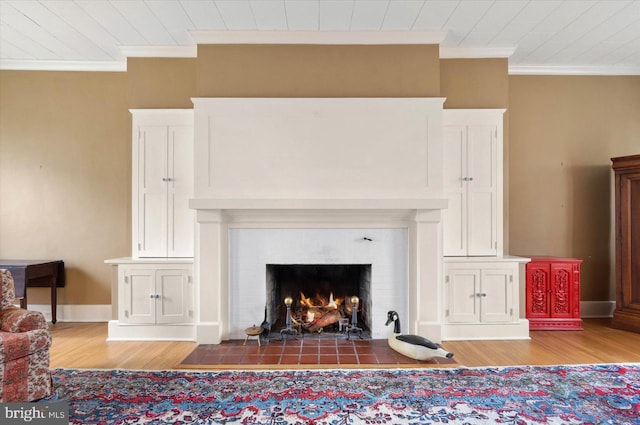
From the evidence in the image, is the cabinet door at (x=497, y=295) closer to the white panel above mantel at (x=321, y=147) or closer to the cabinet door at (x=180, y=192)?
the white panel above mantel at (x=321, y=147)

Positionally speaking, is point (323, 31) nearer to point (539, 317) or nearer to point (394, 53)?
point (394, 53)

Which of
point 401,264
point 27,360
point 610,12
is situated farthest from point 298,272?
point 610,12

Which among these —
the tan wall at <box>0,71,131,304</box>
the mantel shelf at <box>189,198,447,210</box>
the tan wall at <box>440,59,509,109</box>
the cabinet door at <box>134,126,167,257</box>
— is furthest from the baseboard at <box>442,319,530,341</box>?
the tan wall at <box>0,71,131,304</box>

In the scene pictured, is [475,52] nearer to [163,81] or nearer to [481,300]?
[481,300]

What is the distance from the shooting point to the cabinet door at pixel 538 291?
414cm

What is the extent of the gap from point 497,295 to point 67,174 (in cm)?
486

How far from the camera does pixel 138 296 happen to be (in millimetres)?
3893

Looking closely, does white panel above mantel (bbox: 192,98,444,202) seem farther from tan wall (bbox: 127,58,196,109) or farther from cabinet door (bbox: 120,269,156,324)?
cabinet door (bbox: 120,269,156,324)

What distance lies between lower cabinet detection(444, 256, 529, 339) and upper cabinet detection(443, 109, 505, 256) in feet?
0.60

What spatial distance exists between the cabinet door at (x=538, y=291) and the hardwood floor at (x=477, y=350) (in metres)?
0.20

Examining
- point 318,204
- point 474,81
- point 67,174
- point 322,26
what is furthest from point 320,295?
point 67,174

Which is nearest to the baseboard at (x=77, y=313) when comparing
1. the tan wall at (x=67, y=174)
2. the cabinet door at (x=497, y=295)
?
the tan wall at (x=67, y=174)

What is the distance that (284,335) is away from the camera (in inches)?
150

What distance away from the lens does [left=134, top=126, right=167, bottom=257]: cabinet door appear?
4035 mm
